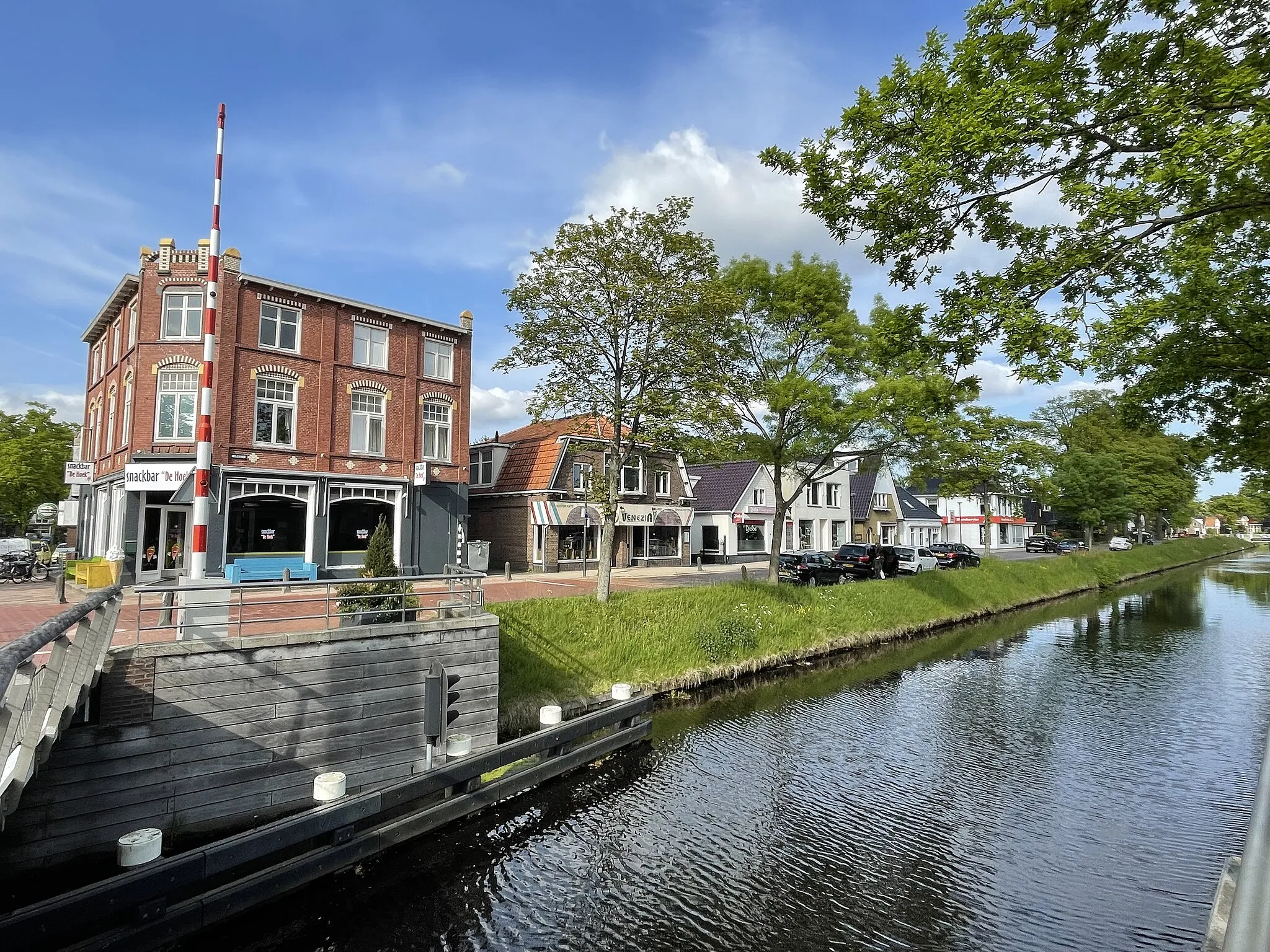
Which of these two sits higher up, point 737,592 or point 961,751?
point 737,592

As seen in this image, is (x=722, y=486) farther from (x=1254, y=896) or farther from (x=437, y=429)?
(x=1254, y=896)

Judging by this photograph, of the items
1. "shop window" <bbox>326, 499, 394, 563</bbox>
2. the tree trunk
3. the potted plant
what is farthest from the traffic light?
"shop window" <bbox>326, 499, 394, 563</bbox>

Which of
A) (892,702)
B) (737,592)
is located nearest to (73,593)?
(737,592)

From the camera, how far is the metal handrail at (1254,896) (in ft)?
3.66

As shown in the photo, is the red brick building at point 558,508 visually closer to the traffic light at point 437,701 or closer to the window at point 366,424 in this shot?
the window at point 366,424

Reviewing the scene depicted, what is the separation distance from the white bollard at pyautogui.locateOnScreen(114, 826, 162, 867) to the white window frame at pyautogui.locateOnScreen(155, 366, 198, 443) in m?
17.3

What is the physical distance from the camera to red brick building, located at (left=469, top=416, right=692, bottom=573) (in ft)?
102

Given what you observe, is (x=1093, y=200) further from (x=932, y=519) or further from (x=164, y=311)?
(x=932, y=519)

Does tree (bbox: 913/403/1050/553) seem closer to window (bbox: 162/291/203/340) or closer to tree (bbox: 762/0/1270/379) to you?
tree (bbox: 762/0/1270/379)

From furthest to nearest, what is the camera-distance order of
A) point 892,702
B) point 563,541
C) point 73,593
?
point 563,541 → point 73,593 → point 892,702

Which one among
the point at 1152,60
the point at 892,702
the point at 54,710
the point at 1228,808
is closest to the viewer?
the point at 54,710

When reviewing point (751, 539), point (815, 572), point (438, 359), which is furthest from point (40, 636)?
point (751, 539)

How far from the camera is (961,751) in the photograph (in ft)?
40.2

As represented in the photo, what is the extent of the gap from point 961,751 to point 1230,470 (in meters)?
9.60
